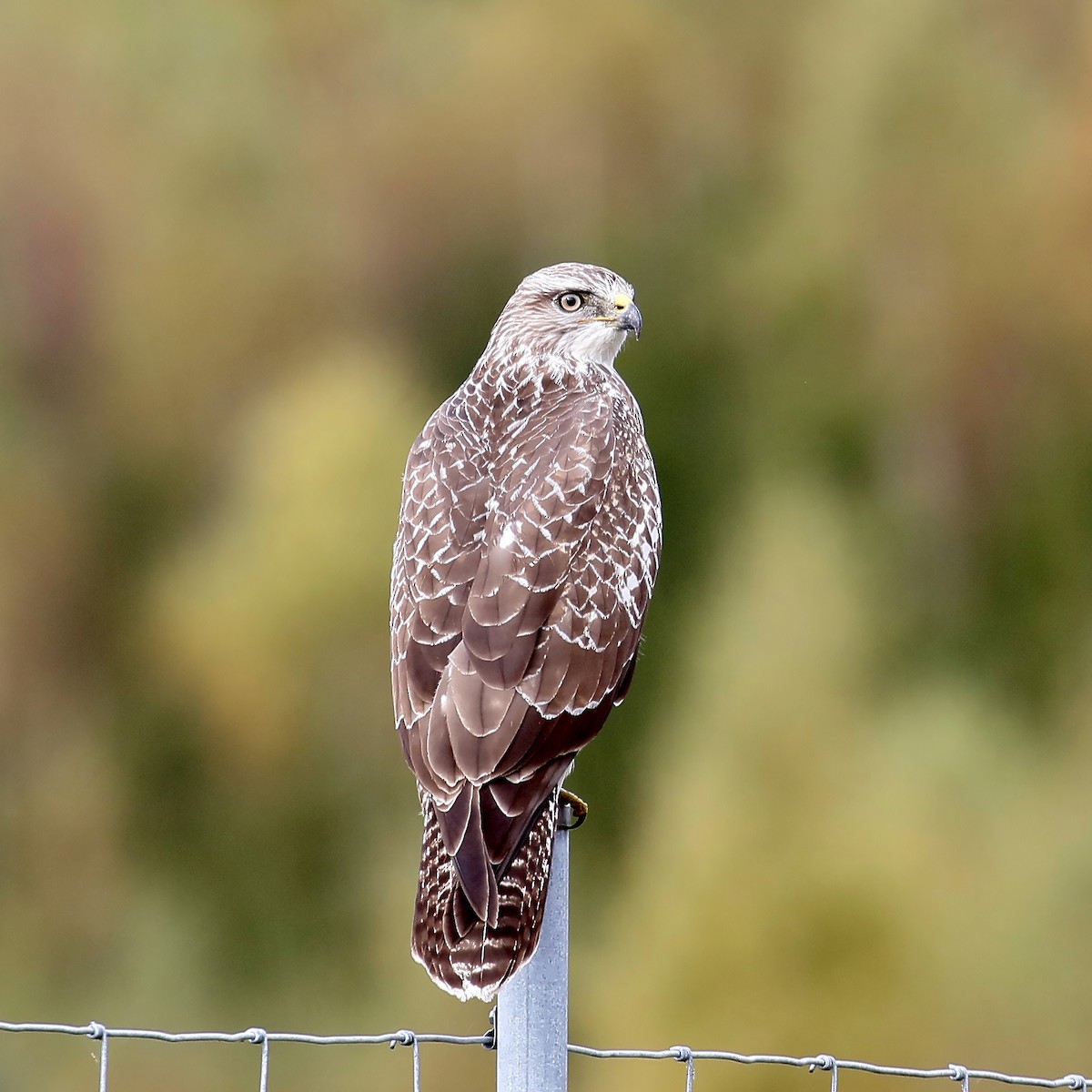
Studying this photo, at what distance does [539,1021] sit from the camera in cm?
208

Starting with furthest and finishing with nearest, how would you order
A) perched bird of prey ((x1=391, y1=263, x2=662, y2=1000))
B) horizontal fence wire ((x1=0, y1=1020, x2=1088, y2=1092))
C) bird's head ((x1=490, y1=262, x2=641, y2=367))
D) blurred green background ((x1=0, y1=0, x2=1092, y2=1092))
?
1. blurred green background ((x1=0, y1=0, x2=1092, y2=1092))
2. bird's head ((x1=490, y1=262, x2=641, y2=367))
3. perched bird of prey ((x1=391, y1=263, x2=662, y2=1000))
4. horizontal fence wire ((x1=0, y1=1020, x2=1088, y2=1092))

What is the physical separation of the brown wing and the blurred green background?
8276mm

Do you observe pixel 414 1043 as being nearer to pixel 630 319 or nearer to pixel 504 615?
pixel 504 615

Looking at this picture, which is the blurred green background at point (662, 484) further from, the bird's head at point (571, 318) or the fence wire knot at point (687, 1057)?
the fence wire knot at point (687, 1057)

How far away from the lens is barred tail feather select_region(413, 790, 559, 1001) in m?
2.25

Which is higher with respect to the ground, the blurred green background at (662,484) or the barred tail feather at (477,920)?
the blurred green background at (662,484)

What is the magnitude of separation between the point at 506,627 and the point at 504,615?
0.08 ft

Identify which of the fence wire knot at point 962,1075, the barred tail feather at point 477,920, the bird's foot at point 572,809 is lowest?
the fence wire knot at point 962,1075

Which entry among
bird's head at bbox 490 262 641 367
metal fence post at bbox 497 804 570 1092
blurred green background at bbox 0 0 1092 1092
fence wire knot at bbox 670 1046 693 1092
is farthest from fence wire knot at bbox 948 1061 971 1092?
blurred green background at bbox 0 0 1092 1092

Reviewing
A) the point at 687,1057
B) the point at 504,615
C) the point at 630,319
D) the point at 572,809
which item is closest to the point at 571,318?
the point at 630,319

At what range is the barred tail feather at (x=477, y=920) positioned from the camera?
225 cm

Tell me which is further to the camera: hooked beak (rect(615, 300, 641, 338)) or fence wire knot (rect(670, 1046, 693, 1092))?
hooked beak (rect(615, 300, 641, 338))

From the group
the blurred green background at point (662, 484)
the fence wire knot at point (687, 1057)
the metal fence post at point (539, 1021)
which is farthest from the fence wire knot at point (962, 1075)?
the blurred green background at point (662, 484)

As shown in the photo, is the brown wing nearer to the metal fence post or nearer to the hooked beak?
the metal fence post
